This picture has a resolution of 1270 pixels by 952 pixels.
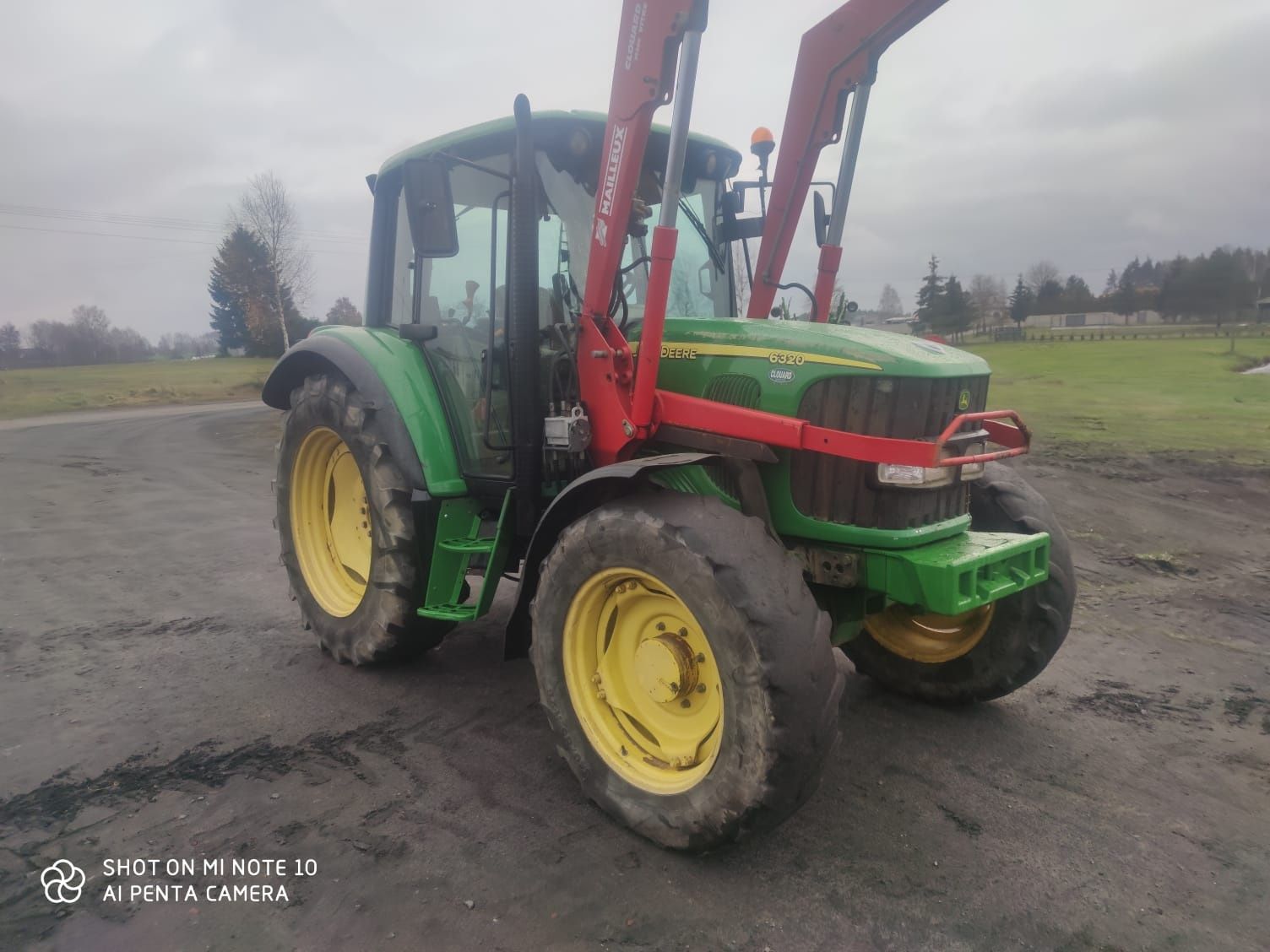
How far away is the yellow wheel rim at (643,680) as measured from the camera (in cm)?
291

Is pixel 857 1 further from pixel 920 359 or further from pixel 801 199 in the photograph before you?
pixel 920 359

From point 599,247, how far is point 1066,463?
9.35 m

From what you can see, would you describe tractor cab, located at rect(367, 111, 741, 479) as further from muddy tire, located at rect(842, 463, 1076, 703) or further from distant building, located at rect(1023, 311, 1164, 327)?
distant building, located at rect(1023, 311, 1164, 327)

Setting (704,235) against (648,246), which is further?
(704,235)

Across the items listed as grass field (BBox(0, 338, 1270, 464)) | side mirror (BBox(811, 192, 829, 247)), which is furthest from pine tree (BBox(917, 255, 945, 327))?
side mirror (BBox(811, 192, 829, 247))

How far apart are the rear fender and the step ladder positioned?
0.14 m

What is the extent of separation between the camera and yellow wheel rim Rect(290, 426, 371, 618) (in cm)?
474

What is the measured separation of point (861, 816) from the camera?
304 centimetres

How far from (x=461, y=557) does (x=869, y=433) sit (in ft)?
6.77

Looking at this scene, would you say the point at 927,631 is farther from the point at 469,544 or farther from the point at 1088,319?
the point at 1088,319

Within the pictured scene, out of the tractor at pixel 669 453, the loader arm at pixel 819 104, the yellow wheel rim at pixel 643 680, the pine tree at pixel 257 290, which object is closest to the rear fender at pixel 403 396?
the tractor at pixel 669 453

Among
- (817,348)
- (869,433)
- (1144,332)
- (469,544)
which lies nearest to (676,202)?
(817,348)

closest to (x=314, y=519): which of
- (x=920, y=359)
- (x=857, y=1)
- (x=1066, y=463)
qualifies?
(x=920, y=359)

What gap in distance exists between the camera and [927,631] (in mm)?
3977
